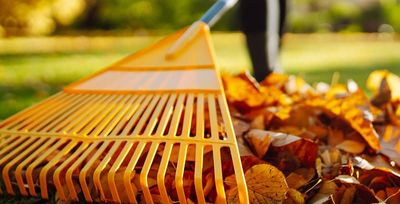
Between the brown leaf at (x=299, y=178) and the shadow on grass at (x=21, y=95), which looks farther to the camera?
the shadow on grass at (x=21, y=95)

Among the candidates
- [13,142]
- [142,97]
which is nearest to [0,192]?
[13,142]

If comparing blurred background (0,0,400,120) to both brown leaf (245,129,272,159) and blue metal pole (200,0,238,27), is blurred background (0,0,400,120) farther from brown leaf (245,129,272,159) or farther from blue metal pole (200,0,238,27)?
brown leaf (245,129,272,159)

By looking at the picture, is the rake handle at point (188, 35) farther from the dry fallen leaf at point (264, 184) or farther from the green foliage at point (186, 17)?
the green foliage at point (186, 17)

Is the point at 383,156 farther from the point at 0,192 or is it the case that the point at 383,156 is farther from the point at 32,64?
the point at 32,64

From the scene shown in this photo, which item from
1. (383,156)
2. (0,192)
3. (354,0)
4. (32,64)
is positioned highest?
(0,192)

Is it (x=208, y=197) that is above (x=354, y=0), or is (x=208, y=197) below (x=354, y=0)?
above

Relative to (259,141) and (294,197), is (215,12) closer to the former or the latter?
(259,141)

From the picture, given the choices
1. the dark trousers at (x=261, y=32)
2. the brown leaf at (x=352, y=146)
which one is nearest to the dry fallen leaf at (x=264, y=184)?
the brown leaf at (x=352, y=146)
